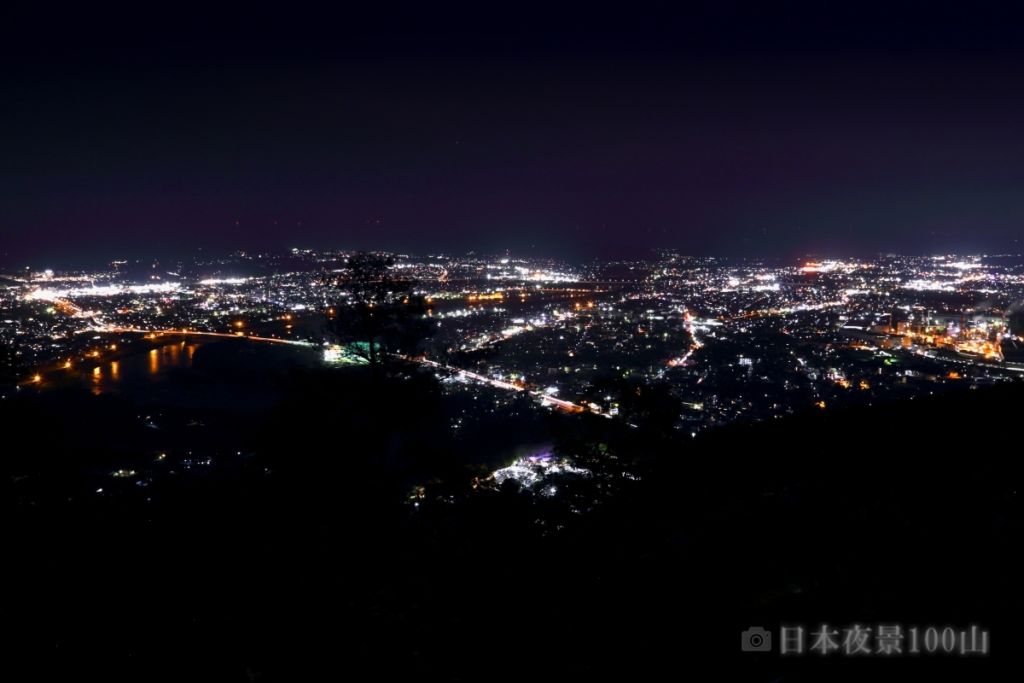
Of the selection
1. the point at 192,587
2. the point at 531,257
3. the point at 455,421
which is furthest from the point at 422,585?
the point at 531,257

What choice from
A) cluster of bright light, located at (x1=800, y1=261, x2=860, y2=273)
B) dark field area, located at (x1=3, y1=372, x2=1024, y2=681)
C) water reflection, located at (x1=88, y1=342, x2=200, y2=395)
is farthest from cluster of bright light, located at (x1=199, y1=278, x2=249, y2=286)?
cluster of bright light, located at (x1=800, y1=261, x2=860, y2=273)

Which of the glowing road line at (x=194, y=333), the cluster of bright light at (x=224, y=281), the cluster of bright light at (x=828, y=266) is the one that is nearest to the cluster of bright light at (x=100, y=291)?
the cluster of bright light at (x=224, y=281)

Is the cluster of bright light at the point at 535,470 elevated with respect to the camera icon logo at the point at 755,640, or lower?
lower

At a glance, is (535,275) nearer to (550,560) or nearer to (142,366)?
(142,366)

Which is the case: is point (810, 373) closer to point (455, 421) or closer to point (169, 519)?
point (455, 421)

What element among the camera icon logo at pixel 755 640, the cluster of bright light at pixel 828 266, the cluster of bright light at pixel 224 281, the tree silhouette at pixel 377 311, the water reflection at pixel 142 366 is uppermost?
the cluster of bright light at pixel 828 266

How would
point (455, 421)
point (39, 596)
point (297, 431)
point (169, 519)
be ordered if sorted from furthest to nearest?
point (455, 421)
point (297, 431)
point (169, 519)
point (39, 596)

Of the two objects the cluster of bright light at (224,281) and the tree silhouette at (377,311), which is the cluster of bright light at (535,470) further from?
the cluster of bright light at (224,281)

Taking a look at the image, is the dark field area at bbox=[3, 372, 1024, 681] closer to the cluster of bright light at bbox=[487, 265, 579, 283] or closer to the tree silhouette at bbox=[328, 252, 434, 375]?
the tree silhouette at bbox=[328, 252, 434, 375]
